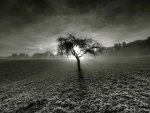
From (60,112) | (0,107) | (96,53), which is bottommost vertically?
(0,107)

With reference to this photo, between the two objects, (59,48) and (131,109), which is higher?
(59,48)

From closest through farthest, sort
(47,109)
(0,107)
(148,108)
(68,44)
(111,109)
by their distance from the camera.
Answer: (148,108) < (111,109) < (47,109) < (0,107) < (68,44)

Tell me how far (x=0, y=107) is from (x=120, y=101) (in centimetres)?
1063

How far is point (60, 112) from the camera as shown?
234 inches

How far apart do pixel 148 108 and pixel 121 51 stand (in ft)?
496

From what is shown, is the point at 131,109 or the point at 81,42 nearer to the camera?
the point at 131,109

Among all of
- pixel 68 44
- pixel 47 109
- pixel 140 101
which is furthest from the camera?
pixel 68 44

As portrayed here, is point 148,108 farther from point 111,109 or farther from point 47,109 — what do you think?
point 47,109

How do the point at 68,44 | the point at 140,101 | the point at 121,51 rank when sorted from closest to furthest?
the point at 140,101
the point at 68,44
the point at 121,51

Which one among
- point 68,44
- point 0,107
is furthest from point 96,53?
point 0,107

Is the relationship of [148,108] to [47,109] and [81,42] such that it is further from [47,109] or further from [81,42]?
[81,42]

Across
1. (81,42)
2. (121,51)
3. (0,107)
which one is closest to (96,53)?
(81,42)

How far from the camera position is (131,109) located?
5.34m

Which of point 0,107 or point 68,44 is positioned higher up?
point 68,44
